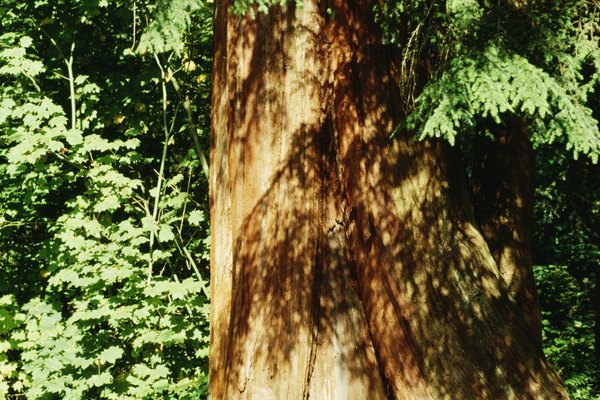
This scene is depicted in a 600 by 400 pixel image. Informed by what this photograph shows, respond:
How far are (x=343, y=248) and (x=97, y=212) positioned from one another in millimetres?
4061

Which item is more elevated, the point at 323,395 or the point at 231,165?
the point at 231,165

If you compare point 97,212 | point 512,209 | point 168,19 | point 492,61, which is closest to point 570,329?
point 512,209

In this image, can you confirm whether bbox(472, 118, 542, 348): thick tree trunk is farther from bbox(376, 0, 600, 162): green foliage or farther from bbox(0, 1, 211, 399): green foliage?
bbox(0, 1, 211, 399): green foliage

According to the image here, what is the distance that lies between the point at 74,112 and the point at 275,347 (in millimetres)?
4571

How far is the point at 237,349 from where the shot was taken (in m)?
2.92

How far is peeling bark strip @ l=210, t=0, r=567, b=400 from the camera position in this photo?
2.85m

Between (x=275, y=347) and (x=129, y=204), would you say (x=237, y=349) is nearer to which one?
(x=275, y=347)

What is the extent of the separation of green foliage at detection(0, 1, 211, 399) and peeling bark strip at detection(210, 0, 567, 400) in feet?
7.46

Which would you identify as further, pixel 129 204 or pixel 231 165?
pixel 129 204

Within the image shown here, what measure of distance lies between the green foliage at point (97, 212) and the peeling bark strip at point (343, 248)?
227cm

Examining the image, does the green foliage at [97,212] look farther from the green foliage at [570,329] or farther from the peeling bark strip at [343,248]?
the green foliage at [570,329]

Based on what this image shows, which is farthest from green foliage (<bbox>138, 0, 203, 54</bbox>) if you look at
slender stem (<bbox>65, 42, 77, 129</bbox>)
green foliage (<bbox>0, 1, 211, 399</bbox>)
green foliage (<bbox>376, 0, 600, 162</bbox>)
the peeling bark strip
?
slender stem (<bbox>65, 42, 77, 129</bbox>)

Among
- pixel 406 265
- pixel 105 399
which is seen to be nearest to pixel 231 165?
pixel 406 265

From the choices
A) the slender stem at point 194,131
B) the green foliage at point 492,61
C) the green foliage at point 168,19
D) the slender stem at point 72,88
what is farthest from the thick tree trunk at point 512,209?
the slender stem at point 72,88
